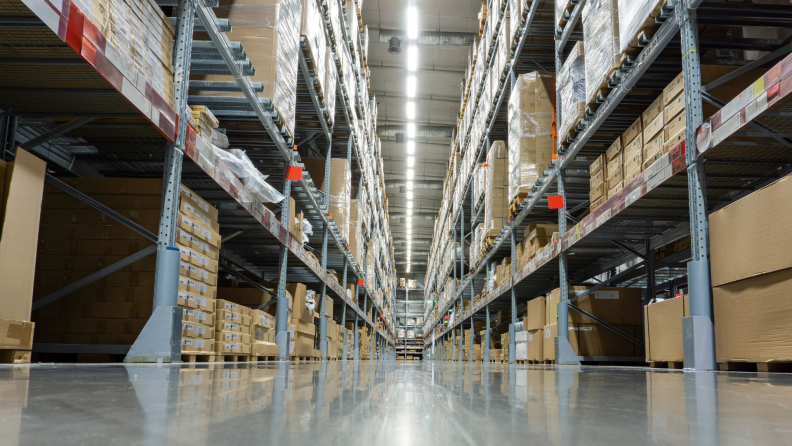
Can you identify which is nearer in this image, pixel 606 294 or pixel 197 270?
pixel 197 270

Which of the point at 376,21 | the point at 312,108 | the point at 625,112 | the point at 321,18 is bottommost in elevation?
the point at 625,112

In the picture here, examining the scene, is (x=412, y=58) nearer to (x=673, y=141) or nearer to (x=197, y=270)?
(x=673, y=141)

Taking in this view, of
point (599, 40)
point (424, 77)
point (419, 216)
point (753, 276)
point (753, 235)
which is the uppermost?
point (424, 77)

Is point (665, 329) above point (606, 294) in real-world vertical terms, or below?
below

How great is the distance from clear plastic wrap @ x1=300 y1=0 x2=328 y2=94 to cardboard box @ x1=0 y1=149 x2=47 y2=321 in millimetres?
3994

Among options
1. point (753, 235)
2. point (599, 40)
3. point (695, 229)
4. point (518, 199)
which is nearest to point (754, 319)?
point (753, 235)

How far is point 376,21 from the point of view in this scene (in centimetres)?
1481

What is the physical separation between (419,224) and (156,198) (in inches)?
1060

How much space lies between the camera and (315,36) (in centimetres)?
670

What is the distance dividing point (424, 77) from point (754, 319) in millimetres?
14822

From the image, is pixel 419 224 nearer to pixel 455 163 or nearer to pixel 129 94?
pixel 455 163

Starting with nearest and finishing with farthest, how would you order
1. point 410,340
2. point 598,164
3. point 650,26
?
point 650,26 → point 598,164 → point 410,340

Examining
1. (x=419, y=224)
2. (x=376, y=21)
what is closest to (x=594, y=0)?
(x=376, y=21)

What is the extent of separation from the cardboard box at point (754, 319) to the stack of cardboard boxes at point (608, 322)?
2.87 metres
